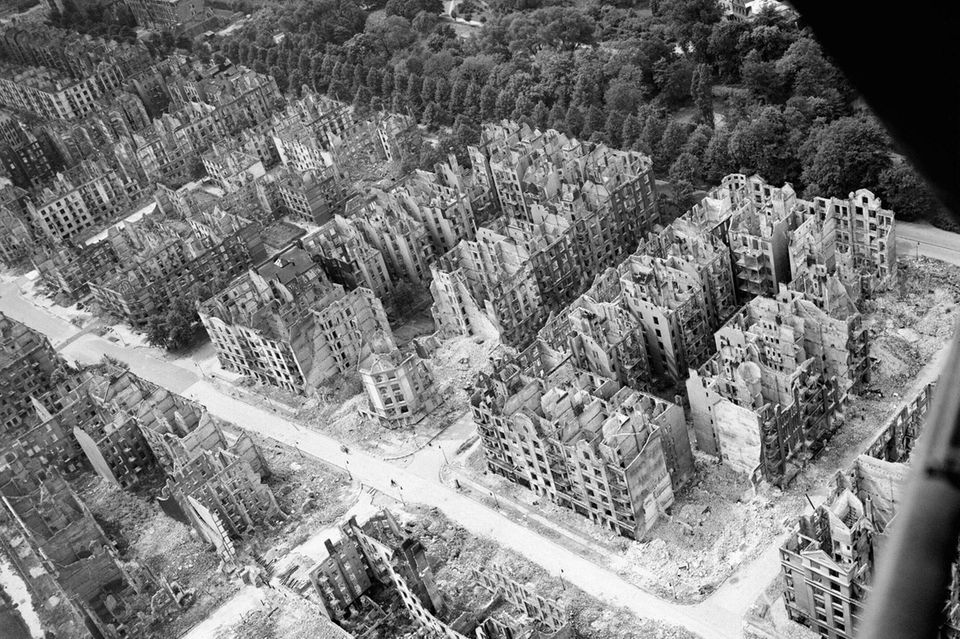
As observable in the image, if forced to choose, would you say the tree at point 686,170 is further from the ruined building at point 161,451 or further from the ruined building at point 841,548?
the ruined building at point 161,451

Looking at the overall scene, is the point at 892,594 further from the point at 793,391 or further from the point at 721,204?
the point at 721,204

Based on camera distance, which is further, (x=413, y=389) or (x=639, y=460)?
(x=413, y=389)

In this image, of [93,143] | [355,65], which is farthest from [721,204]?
[93,143]

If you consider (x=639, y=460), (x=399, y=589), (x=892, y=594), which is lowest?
(x=399, y=589)

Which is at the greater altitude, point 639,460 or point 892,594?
point 892,594

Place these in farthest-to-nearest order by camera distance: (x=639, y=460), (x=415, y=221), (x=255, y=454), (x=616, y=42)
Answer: (x=616, y=42) < (x=415, y=221) < (x=255, y=454) < (x=639, y=460)

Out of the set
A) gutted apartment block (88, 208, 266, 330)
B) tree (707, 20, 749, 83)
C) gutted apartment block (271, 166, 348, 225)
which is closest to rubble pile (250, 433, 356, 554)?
gutted apartment block (88, 208, 266, 330)

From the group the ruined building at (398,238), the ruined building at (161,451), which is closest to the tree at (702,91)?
the ruined building at (398,238)
